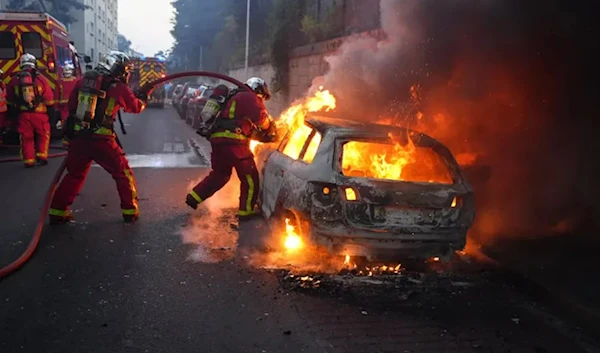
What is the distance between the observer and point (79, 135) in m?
6.16

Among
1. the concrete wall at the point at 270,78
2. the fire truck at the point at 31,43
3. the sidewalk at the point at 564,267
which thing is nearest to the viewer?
the sidewalk at the point at 564,267

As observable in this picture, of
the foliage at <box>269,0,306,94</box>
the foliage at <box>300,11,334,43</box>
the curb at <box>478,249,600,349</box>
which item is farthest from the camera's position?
the foliage at <box>269,0,306,94</box>

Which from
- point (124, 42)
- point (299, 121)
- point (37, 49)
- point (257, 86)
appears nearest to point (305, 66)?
point (37, 49)

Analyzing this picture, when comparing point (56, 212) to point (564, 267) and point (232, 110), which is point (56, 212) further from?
point (564, 267)

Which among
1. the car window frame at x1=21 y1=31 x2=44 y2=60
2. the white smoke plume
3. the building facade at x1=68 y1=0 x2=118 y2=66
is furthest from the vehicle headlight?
the building facade at x1=68 y1=0 x2=118 y2=66

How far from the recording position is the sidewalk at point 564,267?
180 inches

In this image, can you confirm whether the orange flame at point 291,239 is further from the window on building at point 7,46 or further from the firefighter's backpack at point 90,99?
the window on building at point 7,46

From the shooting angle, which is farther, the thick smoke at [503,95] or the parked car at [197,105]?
the parked car at [197,105]

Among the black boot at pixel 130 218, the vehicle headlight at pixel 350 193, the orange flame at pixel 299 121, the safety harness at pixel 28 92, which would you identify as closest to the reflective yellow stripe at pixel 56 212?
the black boot at pixel 130 218

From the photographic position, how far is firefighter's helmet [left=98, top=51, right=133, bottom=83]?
6.29m

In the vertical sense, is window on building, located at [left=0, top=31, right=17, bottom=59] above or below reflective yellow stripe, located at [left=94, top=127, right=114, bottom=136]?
above

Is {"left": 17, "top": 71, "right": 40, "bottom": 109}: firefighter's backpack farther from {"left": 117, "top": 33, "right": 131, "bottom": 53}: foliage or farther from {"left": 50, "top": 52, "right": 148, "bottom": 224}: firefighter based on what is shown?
{"left": 117, "top": 33, "right": 131, "bottom": 53}: foliage

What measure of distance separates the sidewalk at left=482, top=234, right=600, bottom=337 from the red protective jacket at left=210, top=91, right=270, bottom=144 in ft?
10.1

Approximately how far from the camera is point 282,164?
588 cm
